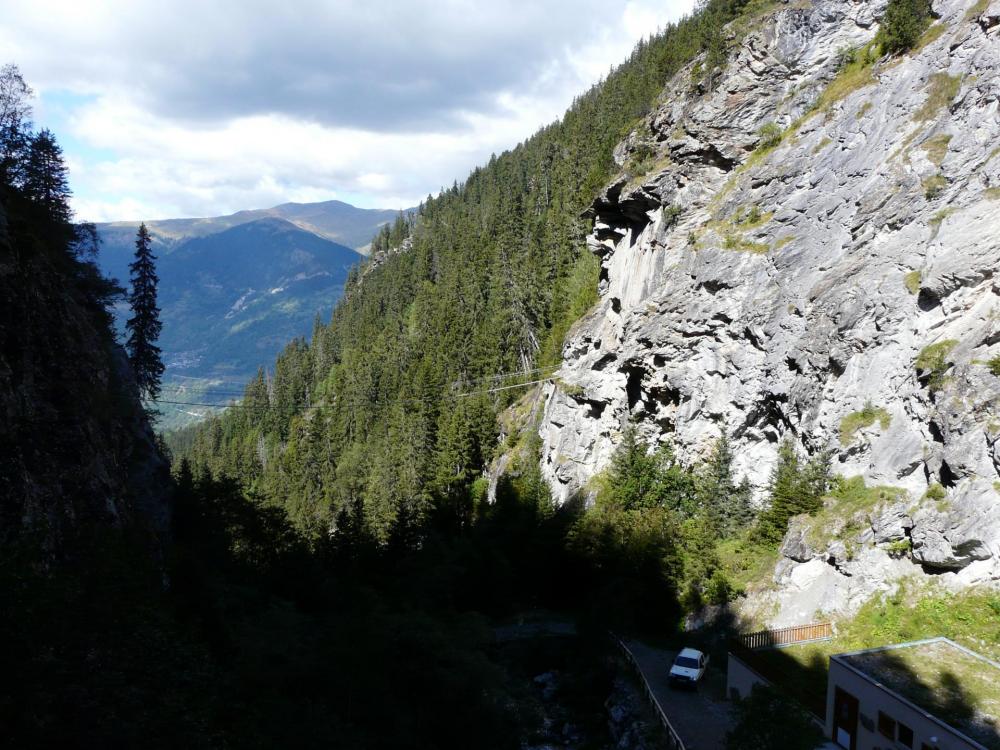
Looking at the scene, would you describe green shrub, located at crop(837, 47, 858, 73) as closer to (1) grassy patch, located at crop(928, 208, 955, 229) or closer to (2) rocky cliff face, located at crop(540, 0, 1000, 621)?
(2) rocky cliff face, located at crop(540, 0, 1000, 621)

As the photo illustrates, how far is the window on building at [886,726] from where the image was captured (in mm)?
15758

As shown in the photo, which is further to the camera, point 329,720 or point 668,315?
point 668,315

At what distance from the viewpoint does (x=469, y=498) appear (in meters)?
56.0

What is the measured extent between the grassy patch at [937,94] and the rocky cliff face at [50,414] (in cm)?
3827

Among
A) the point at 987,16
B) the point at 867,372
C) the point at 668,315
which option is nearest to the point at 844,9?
the point at 987,16

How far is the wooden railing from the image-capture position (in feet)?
78.3

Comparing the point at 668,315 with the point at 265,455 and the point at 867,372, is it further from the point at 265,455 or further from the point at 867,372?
the point at 265,455

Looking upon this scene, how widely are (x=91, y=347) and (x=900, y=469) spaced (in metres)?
36.1

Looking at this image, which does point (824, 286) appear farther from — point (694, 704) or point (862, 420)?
point (694, 704)

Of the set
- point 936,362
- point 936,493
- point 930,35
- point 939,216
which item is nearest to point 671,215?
point 930,35

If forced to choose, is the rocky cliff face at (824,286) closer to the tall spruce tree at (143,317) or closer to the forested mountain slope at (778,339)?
the forested mountain slope at (778,339)

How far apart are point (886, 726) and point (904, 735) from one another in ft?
1.83

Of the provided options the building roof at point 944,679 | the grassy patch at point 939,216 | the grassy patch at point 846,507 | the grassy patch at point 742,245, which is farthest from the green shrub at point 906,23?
the building roof at point 944,679

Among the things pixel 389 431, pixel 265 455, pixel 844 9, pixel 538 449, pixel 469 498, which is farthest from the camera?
pixel 265 455
